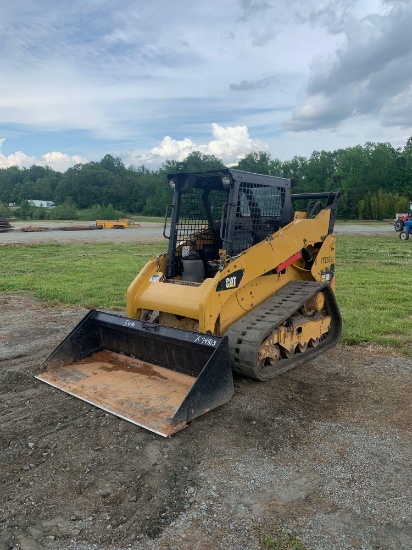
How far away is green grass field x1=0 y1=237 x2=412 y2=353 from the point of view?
26.9 feet

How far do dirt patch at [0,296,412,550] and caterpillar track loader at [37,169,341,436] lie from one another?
0.27 m

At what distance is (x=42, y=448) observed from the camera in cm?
419

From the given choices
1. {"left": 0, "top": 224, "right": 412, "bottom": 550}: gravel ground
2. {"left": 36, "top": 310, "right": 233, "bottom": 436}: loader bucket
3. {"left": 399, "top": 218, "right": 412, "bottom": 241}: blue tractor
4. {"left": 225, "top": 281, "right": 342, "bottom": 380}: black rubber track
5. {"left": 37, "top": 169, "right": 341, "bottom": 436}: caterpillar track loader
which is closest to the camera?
{"left": 0, "top": 224, "right": 412, "bottom": 550}: gravel ground

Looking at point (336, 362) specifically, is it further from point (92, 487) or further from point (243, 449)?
point (92, 487)

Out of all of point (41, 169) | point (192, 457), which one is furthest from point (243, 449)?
point (41, 169)

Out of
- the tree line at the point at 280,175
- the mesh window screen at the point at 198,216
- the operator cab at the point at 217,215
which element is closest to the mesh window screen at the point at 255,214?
the operator cab at the point at 217,215

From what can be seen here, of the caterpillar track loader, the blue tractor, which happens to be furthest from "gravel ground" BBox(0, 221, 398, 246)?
the caterpillar track loader

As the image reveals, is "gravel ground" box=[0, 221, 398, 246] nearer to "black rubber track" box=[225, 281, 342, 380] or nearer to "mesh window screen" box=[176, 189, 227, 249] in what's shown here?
"mesh window screen" box=[176, 189, 227, 249]

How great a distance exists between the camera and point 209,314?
5.39 meters

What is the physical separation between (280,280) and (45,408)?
333cm

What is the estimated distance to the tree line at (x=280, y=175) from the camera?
63.8 meters

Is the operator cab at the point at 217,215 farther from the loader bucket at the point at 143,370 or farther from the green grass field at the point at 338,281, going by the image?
the green grass field at the point at 338,281

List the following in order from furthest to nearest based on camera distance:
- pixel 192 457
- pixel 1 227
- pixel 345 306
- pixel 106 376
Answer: pixel 1 227
pixel 345 306
pixel 106 376
pixel 192 457

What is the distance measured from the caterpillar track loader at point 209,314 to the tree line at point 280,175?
51.2 m
